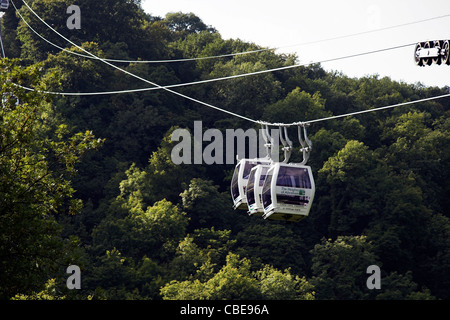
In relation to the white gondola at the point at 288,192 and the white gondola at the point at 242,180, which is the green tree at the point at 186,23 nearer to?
the white gondola at the point at 242,180

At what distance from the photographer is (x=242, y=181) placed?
3831 cm

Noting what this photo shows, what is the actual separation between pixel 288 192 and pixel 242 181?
526 centimetres

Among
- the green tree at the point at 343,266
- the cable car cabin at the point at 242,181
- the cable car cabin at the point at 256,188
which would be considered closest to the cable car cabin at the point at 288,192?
the cable car cabin at the point at 256,188

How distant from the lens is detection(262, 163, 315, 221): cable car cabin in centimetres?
3322

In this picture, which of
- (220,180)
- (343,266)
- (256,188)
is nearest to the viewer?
(256,188)

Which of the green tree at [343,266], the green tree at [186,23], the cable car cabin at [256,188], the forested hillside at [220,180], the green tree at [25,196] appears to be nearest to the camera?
the green tree at [25,196]

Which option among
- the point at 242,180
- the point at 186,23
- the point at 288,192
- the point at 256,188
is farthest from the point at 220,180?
the point at 288,192

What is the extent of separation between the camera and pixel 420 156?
88750 mm

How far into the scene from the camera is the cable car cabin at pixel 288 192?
109 ft

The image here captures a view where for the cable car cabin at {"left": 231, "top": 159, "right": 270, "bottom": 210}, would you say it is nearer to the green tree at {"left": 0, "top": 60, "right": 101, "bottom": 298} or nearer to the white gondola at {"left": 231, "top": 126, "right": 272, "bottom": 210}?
the white gondola at {"left": 231, "top": 126, "right": 272, "bottom": 210}

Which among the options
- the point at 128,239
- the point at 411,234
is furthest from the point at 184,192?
the point at 411,234

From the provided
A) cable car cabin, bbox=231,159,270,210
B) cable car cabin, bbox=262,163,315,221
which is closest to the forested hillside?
cable car cabin, bbox=231,159,270,210

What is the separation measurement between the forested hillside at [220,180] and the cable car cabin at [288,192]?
2338 cm

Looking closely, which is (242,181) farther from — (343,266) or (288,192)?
(343,266)
